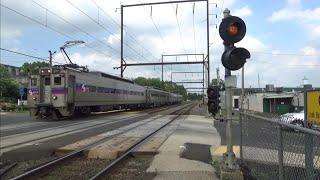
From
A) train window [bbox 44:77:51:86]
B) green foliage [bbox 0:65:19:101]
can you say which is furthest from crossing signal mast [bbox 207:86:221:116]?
green foliage [bbox 0:65:19:101]

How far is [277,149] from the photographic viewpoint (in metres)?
8.12

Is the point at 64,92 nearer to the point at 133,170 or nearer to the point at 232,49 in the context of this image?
the point at 133,170

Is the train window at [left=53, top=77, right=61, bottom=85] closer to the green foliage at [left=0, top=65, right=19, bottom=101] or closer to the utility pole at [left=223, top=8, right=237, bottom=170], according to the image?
the utility pole at [left=223, top=8, right=237, bottom=170]

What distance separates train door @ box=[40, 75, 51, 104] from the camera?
34.5 m

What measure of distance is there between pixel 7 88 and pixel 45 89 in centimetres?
6934

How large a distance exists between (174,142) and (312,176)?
1248 centimetres

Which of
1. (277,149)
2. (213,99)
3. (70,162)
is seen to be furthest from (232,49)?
(70,162)

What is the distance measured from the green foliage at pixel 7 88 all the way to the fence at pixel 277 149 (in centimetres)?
9008

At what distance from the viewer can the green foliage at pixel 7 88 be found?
9738 centimetres

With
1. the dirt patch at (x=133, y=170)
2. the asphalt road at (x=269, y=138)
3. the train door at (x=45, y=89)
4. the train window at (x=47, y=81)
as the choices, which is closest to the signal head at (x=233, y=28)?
the asphalt road at (x=269, y=138)

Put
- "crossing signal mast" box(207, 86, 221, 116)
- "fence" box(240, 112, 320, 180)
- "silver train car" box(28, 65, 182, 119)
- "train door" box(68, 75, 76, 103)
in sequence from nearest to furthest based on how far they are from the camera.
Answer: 1. "fence" box(240, 112, 320, 180)
2. "crossing signal mast" box(207, 86, 221, 116)
3. "silver train car" box(28, 65, 182, 119)
4. "train door" box(68, 75, 76, 103)

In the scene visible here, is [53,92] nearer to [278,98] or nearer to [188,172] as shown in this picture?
[188,172]

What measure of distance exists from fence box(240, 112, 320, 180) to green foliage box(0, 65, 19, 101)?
90.1 m

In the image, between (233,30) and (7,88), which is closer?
(233,30)
